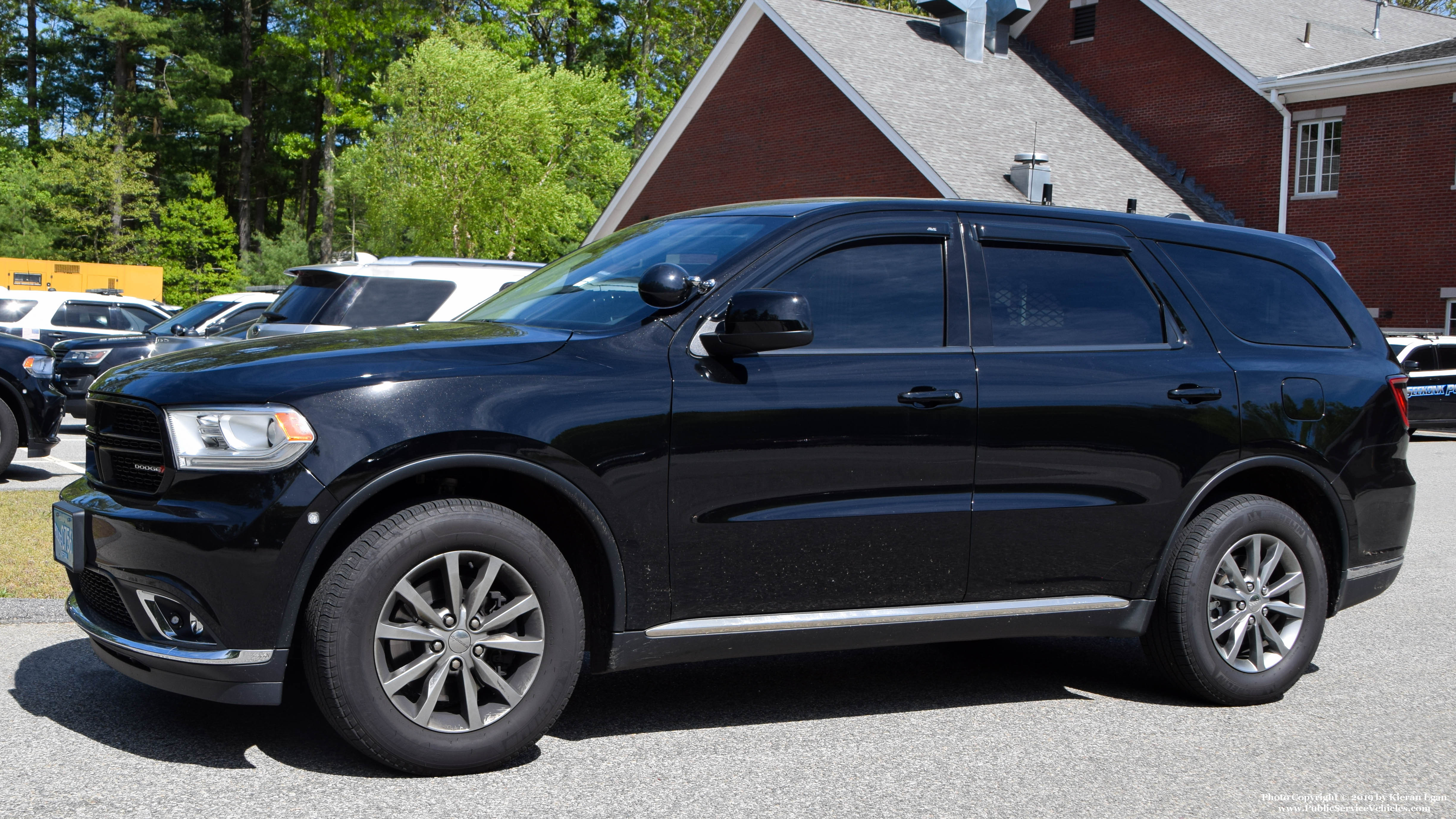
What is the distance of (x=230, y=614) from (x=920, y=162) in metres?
22.1

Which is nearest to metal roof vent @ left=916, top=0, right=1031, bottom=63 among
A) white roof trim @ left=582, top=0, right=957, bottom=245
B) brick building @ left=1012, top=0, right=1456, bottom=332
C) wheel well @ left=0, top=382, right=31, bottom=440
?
brick building @ left=1012, top=0, right=1456, bottom=332

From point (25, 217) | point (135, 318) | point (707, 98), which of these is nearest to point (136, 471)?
point (135, 318)

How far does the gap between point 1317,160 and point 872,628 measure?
2705 centimetres

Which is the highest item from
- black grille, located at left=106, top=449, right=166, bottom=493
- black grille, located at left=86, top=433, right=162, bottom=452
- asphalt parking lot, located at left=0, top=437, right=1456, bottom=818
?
black grille, located at left=86, top=433, right=162, bottom=452

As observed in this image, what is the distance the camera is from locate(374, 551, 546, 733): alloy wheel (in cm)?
392

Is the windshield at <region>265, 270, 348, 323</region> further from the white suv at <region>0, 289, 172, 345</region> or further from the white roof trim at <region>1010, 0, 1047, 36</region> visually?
the white roof trim at <region>1010, 0, 1047, 36</region>

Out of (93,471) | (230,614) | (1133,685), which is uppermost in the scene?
(93,471)

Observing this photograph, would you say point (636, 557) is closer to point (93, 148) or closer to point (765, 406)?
point (765, 406)

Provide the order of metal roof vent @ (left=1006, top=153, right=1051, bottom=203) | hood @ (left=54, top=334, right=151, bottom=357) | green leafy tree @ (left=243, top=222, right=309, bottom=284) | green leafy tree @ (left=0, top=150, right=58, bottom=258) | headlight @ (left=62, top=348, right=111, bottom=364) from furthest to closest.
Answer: green leafy tree @ (left=243, top=222, right=309, bottom=284) < green leafy tree @ (left=0, top=150, right=58, bottom=258) < metal roof vent @ (left=1006, top=153, right=1051, bottom=203) < headlight @ (left=62, top=348, right=111, bottom=364) < hood @ (left=54, top=334, right=151, bottom=357)

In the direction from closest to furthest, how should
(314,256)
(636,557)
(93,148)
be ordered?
(636,557) → (93,148) → (314,256)

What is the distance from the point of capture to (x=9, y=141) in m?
56.3


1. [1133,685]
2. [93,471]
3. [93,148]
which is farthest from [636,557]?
[93,148]

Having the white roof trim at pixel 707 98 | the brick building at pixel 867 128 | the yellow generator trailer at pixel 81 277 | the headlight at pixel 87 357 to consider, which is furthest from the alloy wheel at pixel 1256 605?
the yellow generator trailer at pixel 81 277

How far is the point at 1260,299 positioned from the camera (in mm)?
5555
